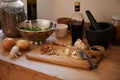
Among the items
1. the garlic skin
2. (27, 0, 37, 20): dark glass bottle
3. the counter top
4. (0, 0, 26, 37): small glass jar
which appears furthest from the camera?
(27, 0, 37, 20): dark glass bottle

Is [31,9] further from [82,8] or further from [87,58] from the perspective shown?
[87,58]

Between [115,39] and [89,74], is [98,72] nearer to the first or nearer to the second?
[89,74]

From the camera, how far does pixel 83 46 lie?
94 centimetres

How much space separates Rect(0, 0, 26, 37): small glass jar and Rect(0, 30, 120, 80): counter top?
0.79ft

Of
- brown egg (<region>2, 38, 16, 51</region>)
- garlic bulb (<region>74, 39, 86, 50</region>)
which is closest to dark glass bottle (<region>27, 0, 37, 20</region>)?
brown egg (<region>2, 38, 16, 51</region>)

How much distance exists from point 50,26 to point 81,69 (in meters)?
0.39

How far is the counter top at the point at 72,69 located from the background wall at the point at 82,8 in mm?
282

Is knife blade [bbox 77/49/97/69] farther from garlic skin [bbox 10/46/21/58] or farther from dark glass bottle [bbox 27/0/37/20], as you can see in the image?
dark glass bottle [bbox 27/0/37/20]

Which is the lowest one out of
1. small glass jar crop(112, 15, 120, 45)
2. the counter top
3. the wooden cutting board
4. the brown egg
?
the counter top

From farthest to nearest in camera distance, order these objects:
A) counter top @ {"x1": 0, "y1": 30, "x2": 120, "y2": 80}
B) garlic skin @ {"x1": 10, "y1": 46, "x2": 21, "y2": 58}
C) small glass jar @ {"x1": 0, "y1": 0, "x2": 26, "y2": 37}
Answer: small glass jar @ {"x1": 0, "y1": 0, "x2": 26, "y2": 37}, garlic skin @ {"x1": 10, "y1": 46, "x2": 21, "y2": 58}, counter top @ {"x1": 0, "y1": 30, "x2": 120, "y2": 80}

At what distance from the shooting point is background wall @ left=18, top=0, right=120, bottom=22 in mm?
1082

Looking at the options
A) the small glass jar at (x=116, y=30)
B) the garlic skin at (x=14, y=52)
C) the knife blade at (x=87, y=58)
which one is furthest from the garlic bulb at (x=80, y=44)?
the garlic skin at (x=14, y=52)

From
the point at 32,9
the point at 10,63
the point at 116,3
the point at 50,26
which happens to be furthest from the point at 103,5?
the point at 10,63

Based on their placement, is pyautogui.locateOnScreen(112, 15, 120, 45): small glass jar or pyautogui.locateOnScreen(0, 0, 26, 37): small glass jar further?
pyautogui.locateOnScreen(0, 0, 26, 37): small glass jar
